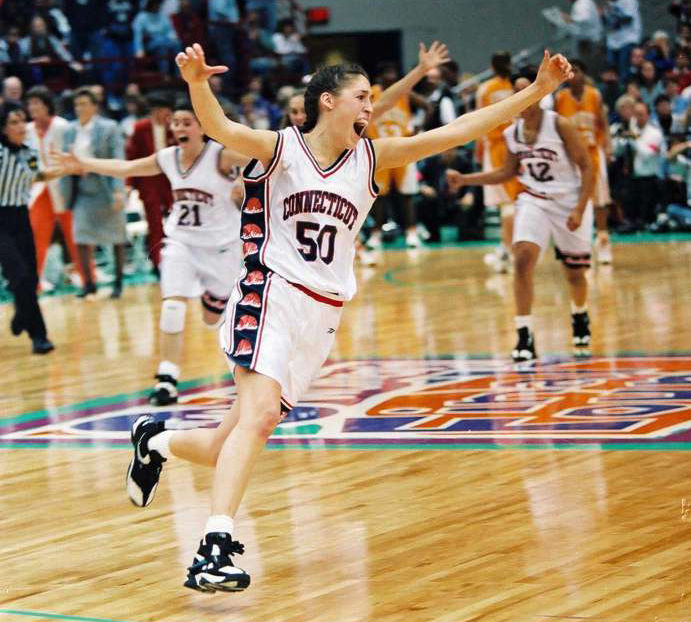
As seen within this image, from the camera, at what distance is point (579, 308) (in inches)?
418

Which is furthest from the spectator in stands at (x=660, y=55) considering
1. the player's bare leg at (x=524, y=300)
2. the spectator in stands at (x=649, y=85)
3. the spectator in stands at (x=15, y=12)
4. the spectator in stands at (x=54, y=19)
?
the player's bare leg at (x=524, y=300)

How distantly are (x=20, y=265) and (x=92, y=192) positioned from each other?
3565 millimetres

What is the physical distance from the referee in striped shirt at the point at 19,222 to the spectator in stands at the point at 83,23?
448 inches

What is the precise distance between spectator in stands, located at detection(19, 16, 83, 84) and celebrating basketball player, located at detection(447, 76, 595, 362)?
1275 cm

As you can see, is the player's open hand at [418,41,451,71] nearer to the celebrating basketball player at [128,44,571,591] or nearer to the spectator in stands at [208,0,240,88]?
the celebrating basketball player at [128,44,571,591]

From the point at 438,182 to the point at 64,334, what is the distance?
8.57 metres

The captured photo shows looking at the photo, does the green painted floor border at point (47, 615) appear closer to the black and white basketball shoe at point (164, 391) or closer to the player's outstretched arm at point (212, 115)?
the player's outstretched arm at point (212, 115)

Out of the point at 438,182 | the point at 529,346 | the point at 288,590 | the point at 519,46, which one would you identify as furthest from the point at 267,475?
the point at 519,46

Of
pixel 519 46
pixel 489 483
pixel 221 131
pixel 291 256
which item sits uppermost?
pixel 519 46

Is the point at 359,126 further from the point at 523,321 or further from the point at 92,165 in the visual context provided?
the point at 523,321

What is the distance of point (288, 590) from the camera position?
503 centimetres

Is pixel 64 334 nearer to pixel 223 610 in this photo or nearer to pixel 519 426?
pixel 519 426

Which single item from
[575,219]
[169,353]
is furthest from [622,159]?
[169,353]

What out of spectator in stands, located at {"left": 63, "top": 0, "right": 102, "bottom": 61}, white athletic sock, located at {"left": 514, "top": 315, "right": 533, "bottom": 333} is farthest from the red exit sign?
white athletic sock, located at {"left": 514, "top": 315, "right": 533, "bottom": 333}
